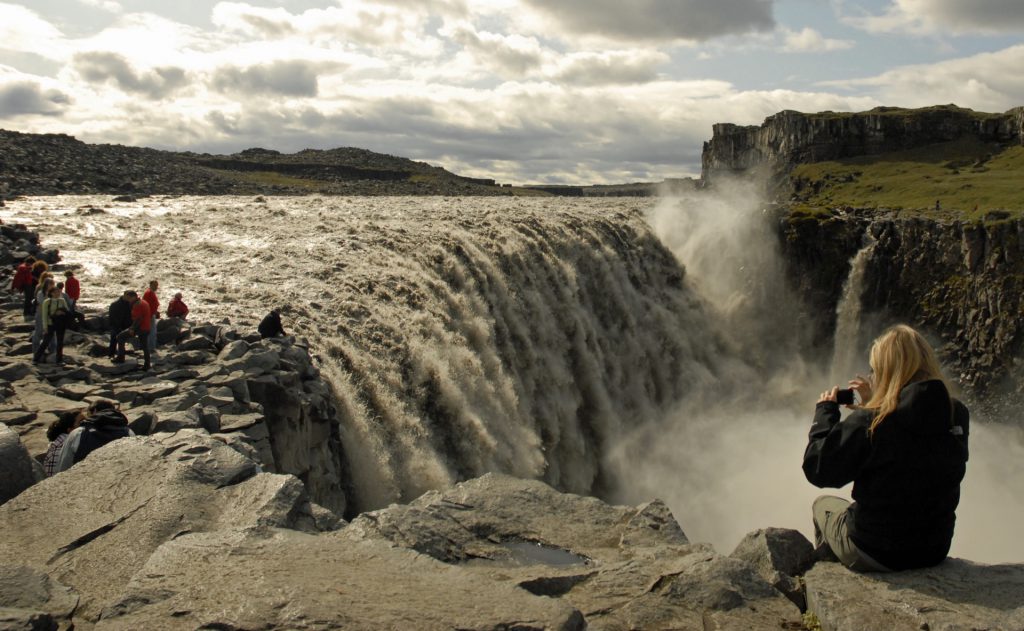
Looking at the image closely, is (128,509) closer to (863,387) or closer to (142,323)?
(863,387)

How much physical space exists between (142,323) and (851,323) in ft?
142

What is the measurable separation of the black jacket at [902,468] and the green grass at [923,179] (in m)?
65.4

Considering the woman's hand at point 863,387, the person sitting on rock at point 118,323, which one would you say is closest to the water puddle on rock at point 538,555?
the woman's hand at point 863,387

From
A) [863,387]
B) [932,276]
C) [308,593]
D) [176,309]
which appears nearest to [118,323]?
[176,309]

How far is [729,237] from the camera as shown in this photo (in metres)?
45.1

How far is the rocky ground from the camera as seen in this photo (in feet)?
17.8

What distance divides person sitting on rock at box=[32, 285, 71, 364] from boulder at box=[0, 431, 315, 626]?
808cm

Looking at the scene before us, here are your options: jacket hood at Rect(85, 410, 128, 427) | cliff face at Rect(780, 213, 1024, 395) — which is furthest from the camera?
cliff face at Rect(780, 213, 1024, 395)

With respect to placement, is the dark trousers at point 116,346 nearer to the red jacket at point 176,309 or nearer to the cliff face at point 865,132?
the red jacket at point 176,309

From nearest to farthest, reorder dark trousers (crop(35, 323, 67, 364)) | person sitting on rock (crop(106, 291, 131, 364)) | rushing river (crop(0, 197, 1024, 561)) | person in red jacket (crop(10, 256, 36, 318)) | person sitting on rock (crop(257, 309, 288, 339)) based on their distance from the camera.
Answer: dark trousers (crop(35, 323, 67, 364))
person sitting on rock (crop(106, 291, 131, 364))
person sitting on rock (crop(257, 309, 288, 339))
person in red jacket (crop(10, 256, 36, 318))
rushing river (crop(0, 197, 1024, 561))

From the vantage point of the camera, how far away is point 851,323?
47750mm

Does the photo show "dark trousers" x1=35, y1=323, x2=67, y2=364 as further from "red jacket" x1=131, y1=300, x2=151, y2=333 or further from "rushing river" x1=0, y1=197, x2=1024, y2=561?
"rushing river" x1=0, y1=197, x2=1024, y2=561

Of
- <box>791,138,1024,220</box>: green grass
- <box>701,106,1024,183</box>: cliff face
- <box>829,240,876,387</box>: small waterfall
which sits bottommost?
<box>829,240,876,387</box>: small waterfall

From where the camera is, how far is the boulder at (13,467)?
834 cm
